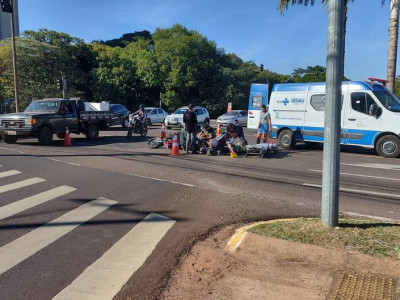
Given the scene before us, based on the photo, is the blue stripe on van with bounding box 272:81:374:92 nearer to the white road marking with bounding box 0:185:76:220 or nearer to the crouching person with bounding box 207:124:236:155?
the crouching person with bounding box 207:124:236:155

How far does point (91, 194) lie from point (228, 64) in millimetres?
48331

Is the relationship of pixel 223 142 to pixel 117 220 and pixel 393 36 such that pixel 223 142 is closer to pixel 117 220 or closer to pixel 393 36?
pixel 117 220

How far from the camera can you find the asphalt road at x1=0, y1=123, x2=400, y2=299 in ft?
13.2

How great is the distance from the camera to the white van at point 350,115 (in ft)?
42.8

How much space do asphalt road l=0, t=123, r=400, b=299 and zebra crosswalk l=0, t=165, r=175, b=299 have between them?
0.06 feet

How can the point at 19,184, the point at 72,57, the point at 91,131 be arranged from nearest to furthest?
the point at 19,184 → the point at 91,131 → the point at 72,57

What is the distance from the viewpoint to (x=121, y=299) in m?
3.41

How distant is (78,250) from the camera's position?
4.50m

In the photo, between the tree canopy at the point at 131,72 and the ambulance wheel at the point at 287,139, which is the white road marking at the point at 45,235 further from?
the tree canopy at the point at 131,72

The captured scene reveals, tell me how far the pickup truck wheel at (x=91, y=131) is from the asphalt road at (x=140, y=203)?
5.54m

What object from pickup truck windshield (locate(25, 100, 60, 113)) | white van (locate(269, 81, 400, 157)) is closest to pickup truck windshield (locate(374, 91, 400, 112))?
white van (locate(269, 81, 400, 157))

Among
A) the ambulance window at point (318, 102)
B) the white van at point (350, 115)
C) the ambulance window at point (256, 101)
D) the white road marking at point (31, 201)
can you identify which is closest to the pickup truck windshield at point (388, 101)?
the white van at point (350, 115)

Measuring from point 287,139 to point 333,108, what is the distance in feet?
35.4

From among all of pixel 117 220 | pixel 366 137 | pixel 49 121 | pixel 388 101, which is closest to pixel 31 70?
pixel 49 121
